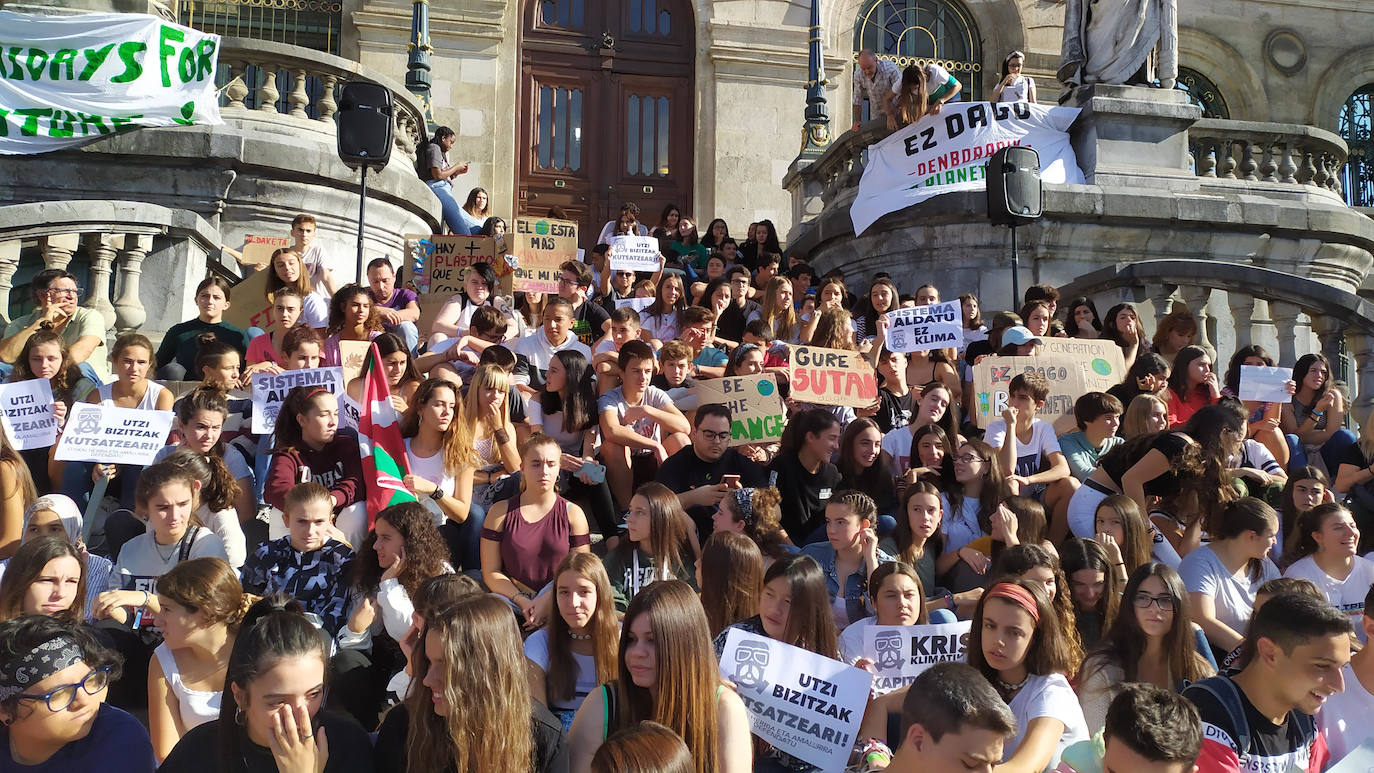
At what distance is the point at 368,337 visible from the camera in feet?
29.0

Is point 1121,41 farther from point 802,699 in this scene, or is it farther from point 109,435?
point 802,699

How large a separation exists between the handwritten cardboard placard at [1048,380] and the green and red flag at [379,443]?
12.5ft

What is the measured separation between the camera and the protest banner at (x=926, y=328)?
9.59m

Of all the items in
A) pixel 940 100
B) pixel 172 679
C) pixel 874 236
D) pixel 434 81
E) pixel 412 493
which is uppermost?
pixel 434 81

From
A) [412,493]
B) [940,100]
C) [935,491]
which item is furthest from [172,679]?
[940,100]

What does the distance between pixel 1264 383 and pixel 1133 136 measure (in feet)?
18.7

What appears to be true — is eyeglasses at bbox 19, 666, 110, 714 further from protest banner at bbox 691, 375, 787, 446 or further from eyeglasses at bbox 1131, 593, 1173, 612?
protest banner at bbox 691, 375, 787, 446

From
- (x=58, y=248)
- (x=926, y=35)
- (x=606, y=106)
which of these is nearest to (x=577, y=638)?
(x=58, y=248)

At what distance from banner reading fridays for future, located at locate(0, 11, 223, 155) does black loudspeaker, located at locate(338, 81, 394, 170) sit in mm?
2651

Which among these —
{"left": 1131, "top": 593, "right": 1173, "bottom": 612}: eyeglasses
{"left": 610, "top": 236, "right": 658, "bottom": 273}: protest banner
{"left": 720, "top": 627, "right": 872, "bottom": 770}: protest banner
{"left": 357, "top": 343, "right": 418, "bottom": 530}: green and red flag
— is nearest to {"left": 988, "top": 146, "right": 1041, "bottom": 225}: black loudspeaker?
{"left": 610, "top": 236, "right": 658, "bottom": 273}: protest banner

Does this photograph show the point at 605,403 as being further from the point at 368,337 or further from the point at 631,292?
the point at 631,292

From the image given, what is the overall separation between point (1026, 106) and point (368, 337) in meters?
7.67

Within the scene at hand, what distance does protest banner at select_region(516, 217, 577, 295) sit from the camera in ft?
39.7

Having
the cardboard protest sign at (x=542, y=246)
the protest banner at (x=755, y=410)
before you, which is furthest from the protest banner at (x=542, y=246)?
the protest banner at (x=755, y=410)
